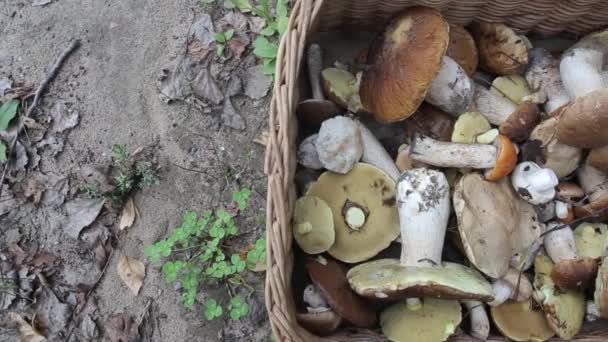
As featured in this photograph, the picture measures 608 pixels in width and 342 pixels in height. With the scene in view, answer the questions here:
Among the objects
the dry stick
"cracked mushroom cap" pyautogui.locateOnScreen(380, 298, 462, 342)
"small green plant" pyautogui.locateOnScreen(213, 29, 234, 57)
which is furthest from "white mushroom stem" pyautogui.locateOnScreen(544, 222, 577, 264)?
the dry stick

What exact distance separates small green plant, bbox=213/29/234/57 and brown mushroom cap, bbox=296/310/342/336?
1290mm

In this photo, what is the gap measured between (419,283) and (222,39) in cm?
151

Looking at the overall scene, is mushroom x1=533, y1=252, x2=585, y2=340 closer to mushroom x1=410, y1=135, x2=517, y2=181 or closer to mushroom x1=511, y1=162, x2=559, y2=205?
mushroom x1=511, y1=162, x2=559, y2=205

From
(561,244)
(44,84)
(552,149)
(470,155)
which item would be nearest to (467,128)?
(470,155)

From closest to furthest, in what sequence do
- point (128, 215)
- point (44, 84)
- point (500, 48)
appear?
point (500, 48)
point (128, 215)
point (44, 84)

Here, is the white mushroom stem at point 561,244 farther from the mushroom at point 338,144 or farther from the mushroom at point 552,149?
the mushroom at point 338,144

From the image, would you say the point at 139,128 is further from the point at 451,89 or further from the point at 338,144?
the point at 451,89

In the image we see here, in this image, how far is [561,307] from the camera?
2139 millimetres

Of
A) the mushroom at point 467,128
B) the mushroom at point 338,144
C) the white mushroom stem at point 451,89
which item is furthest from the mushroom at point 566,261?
the mushroom at point 338,144

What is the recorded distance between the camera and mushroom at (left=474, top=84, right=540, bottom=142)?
2.21m

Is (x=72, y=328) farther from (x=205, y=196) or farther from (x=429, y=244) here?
(x=429, y=244)

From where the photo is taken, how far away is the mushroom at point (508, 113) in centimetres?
221

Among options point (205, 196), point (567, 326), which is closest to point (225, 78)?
point (205, 196)

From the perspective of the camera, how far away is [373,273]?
205cm
